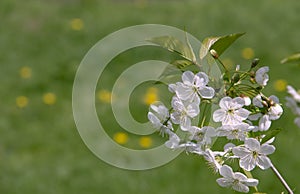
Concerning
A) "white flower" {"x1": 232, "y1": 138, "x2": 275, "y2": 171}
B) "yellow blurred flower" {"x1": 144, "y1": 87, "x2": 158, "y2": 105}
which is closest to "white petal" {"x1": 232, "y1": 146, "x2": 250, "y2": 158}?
"white flower" {"x1": 232, "y1": 138, "x2": 275, "y2": 171}

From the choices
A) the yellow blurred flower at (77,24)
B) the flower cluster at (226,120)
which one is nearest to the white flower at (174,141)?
the flower cluster at (226,120)

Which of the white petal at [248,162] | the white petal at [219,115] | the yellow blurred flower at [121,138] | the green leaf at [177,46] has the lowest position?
the white petal at [248,162]

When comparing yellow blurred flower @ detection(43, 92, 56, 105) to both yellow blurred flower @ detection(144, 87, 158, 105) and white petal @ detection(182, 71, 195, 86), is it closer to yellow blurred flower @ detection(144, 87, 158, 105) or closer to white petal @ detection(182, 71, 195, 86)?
yellow blurred flower @ detection(144, 87, 158, 105)

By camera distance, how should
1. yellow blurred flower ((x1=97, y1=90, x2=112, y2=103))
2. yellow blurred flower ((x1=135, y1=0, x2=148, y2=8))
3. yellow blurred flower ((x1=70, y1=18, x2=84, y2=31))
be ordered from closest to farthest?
yellow blurred flower ((x1=97, y1=90, x2=112, y2=103)) < yellow blurred flower ((x1=70, y1=18, x2=84, y2=31)) < yellow blurred flower ((x1=135, y1=0, x2=148, y2=8))

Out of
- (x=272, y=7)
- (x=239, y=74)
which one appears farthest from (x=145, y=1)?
(x=239, y=74)

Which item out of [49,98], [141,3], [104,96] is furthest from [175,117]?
[141,3]

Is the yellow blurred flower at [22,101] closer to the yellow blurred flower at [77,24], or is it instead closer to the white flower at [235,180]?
the yellow blurred flower at [77,24]
